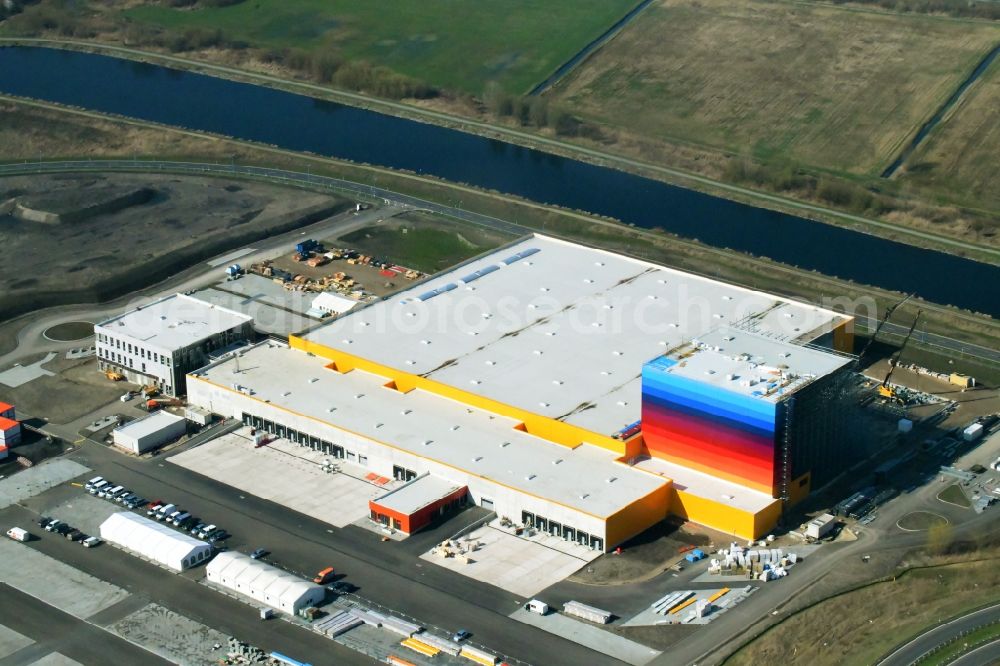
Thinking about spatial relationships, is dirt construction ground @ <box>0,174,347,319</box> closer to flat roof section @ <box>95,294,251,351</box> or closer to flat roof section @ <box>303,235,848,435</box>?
flat roof section @ <box>95,294,251,351</box>

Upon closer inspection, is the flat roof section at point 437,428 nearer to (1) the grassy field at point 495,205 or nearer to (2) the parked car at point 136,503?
(2) the parked car at point 136,503

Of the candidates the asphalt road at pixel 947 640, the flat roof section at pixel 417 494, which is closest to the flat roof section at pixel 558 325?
the flat roof section at pixel 417 494

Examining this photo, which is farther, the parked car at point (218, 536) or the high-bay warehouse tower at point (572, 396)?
the high-bay warehouse tower at point (572, 396)

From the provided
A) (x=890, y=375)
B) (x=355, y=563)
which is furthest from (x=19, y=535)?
(x=890, y=375)

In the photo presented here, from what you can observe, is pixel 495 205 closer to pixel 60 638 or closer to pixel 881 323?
pixel 881 323

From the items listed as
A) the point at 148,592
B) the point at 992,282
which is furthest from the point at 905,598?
the point at 992,282

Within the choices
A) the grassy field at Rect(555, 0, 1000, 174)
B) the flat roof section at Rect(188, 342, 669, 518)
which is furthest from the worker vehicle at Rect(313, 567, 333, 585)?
the grassy field at Rect(555, 0, 1000, 174)
